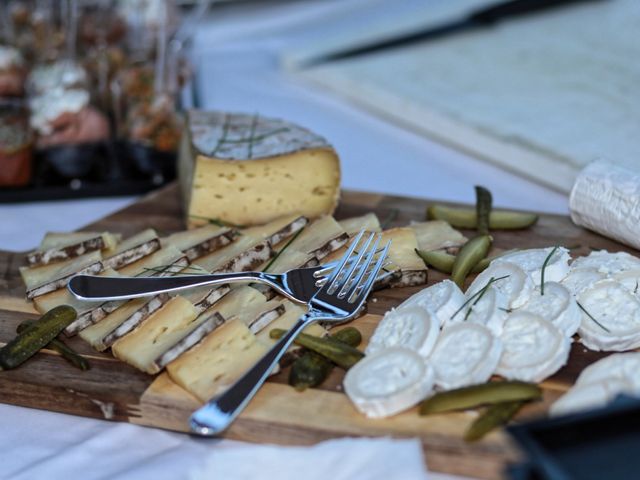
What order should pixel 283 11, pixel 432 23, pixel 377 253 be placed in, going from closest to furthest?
pixel 377 253
pixel 432 23
pixel 283 11

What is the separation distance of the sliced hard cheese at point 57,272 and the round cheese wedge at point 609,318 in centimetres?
136

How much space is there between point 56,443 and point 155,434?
8.9 inches

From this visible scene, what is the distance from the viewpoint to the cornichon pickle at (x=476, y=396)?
1800 millimetres

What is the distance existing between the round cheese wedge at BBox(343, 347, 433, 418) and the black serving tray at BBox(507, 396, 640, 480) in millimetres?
469

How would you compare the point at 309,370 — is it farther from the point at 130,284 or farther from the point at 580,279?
the point at 580,279

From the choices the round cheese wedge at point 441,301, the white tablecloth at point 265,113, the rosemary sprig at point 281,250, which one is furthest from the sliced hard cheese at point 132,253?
the round cheese wedge at point 441,301

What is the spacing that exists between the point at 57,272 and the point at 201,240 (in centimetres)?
45

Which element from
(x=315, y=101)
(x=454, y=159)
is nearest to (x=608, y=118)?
(x=454, y=159)

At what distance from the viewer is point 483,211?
2.92 meters

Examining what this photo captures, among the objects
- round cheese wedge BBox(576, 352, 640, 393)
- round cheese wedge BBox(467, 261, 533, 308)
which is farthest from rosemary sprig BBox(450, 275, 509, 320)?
round cheese wedge BBox(576, 352, 640, 393)

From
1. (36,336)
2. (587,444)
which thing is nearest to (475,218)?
(36,336)

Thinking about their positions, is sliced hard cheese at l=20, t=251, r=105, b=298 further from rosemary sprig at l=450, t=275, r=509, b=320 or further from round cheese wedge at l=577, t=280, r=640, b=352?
round cheese wedge at l=577, t=280, r=640, b=352

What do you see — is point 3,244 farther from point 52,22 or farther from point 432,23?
point 432,23

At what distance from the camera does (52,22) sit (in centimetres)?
446
